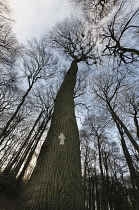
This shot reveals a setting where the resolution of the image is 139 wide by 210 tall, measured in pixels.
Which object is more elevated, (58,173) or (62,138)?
(62,138)

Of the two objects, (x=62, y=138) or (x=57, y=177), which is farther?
(x=62, y=138)

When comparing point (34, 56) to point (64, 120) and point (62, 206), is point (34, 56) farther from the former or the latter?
point (62, 206)

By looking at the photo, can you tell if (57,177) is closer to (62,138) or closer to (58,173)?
(58,173)

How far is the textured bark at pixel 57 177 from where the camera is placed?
4.36 feet

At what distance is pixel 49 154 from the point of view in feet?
6.27

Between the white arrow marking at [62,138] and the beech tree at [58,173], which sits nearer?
the beech tree at [58,173]

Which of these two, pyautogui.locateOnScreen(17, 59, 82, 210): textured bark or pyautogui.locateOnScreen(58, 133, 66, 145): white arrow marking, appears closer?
pyautogui.locateOnScreen(17, 59, 82, 210): textured bark

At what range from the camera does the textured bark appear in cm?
133

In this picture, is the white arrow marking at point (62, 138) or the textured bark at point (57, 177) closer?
the textured bark at point (57, 177)

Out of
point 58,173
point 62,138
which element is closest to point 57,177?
point 58,173

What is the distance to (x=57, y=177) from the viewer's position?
1.56 m

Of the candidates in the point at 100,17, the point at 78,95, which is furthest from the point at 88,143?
the point at 100,17

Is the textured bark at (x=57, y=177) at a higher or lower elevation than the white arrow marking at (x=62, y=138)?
lower

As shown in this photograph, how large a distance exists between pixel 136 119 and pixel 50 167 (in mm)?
10826
